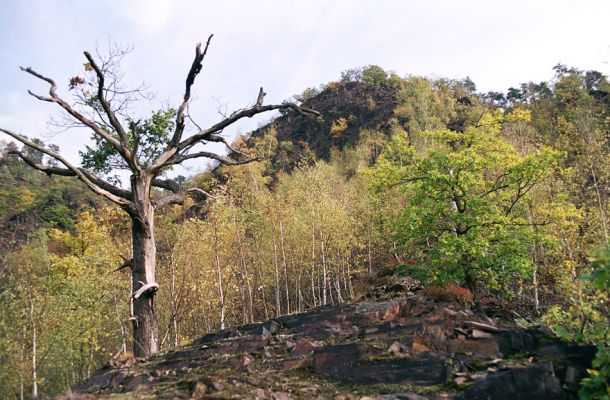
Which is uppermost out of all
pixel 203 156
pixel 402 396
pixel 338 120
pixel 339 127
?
pixel 338 120

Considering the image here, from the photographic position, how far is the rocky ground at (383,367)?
211 inches

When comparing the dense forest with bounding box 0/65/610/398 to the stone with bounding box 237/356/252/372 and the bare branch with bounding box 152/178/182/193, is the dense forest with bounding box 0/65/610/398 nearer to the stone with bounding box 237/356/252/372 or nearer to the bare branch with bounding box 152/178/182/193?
the bare branch with bounding box 152/178/182/193

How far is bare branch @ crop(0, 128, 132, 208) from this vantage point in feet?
28.2

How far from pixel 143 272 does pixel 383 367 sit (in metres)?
5.47

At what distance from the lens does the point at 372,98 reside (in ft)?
283

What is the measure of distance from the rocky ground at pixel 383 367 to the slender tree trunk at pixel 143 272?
53 cm

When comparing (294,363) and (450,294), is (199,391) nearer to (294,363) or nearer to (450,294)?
(294,363)

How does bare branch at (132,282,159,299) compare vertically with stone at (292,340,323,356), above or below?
above

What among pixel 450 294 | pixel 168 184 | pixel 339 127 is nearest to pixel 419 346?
pixel 168 184

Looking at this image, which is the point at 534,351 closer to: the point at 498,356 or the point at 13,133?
the point at 498,356

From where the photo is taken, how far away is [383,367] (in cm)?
634

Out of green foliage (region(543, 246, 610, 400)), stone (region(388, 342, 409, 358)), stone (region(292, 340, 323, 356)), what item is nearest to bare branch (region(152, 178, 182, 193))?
stone (region(292, 340, 323, 356))

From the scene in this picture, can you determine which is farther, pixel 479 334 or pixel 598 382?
pixel 479 334

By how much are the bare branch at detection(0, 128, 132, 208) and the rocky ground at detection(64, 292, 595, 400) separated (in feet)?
10.7
